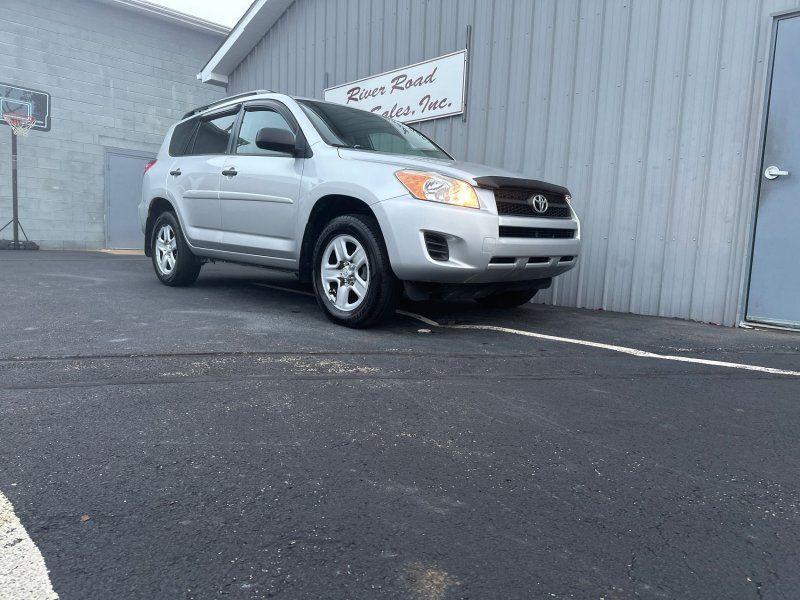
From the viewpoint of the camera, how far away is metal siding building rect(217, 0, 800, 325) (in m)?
5.38

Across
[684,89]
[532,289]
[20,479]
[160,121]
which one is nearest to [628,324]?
[532,289]

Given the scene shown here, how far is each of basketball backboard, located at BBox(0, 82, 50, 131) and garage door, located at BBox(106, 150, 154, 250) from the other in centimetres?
156

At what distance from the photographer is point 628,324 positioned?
17.2 feet

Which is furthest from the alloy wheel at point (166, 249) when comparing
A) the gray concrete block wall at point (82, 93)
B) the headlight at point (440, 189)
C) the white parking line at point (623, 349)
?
the gray concrete block wall at point (82, 93)

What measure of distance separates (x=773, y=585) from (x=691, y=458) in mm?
793

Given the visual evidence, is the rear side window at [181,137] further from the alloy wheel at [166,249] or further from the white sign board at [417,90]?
the white sign board at [417,90]

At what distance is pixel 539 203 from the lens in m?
4.54

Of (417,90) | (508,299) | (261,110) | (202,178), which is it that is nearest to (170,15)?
(417,90)

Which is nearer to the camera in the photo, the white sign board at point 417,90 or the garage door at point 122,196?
the white sign board at point 417,90

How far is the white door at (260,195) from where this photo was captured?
4934 mm

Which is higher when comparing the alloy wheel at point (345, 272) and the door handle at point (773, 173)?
the door handle at point (773, 173)

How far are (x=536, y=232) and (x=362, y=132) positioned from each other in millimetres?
1685

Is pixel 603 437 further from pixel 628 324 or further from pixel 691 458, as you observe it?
pixel 628 324

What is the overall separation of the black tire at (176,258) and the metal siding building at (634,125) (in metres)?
3.38
